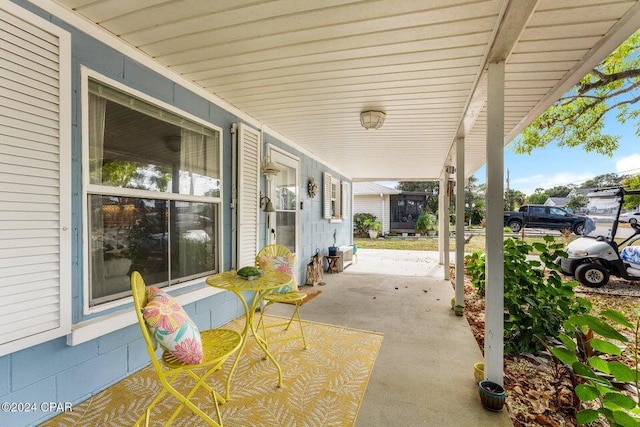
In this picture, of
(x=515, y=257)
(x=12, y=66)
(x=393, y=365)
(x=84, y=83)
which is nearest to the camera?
(x=12, y=66)

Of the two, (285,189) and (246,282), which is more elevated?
(285,189)

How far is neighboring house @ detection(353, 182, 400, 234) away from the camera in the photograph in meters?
16.6

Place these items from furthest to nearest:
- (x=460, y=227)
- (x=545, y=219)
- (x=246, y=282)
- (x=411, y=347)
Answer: (x=545, y=219) → (x=460, y=227) → (x=411, y=347) → (x=246, y=282)

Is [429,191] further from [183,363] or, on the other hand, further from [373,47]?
[183,363]

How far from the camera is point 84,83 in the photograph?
6.32ft

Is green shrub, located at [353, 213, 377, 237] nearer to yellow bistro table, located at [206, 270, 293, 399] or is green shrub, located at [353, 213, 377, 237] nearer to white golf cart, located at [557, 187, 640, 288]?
white golf cart, located at [557, 187, 640, 288]

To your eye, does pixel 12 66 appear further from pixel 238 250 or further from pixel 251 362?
pixel 251 362

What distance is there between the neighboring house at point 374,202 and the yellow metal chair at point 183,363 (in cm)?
1499

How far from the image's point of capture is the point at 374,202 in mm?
17094

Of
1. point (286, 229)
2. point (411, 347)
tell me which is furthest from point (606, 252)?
point (286, 229)

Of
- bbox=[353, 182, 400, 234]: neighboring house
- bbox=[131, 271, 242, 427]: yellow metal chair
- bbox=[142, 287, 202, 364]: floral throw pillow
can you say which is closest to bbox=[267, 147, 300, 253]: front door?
bbox=[131, 271, 242, 427]: yellow metal chair

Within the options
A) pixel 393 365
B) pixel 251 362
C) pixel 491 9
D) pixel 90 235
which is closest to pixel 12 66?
pixel 90 235

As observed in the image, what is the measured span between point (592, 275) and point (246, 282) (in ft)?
21.4

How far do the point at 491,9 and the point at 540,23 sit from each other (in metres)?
0.41
